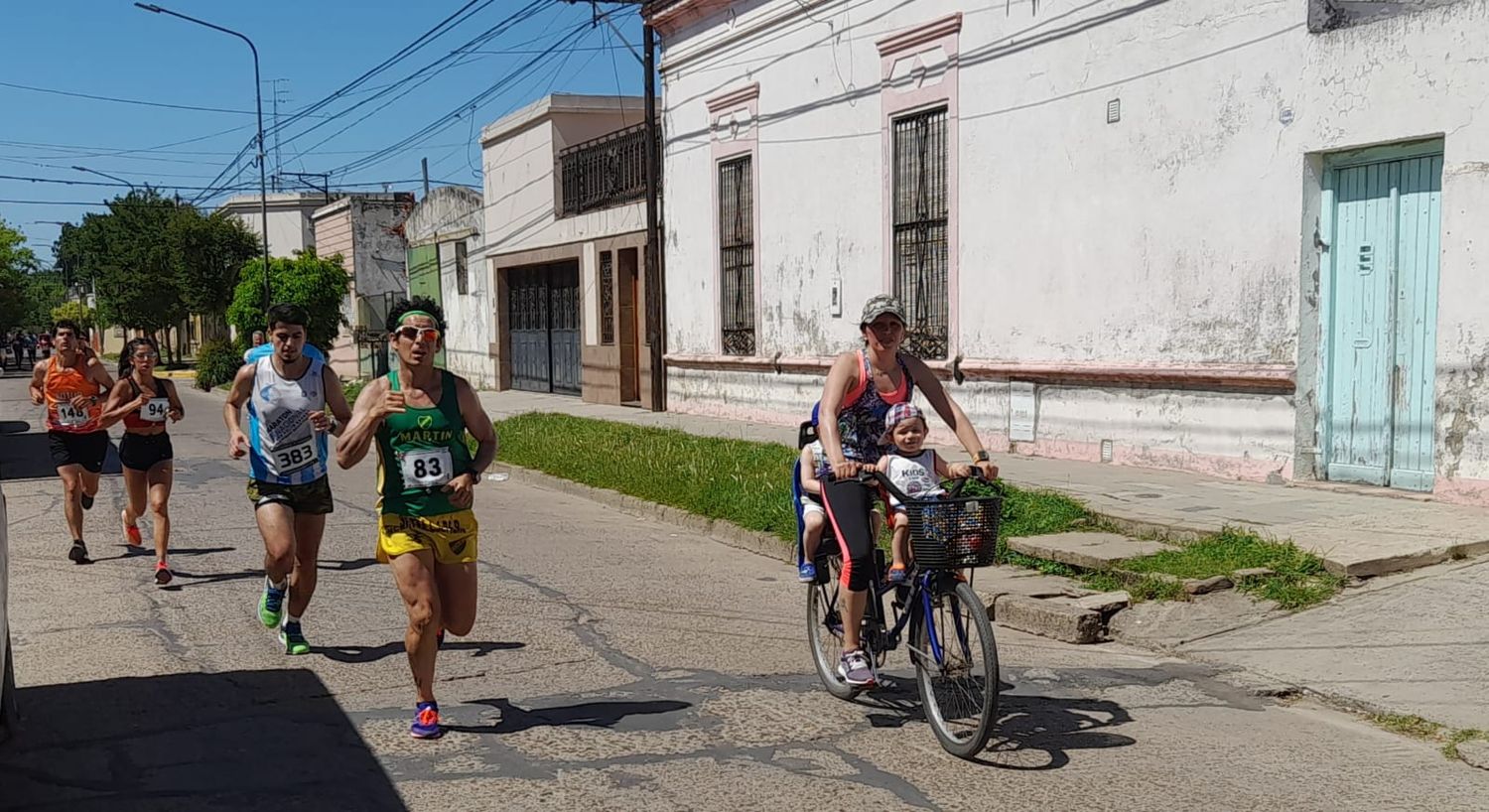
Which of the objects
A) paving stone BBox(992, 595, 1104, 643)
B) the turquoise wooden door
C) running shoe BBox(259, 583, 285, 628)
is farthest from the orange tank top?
the turquoise wooden door

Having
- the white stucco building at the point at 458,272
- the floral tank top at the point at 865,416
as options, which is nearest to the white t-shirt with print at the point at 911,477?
the floral tank top at the point at 865,416

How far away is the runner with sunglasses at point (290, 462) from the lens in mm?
6859

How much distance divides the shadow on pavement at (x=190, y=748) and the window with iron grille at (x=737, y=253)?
13802 mm

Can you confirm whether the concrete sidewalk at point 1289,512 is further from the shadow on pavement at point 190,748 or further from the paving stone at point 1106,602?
the shadow on pavement at point 190,748

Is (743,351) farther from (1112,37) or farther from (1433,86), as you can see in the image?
(1433,86)

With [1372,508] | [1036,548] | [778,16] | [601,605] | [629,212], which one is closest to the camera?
[601,605]

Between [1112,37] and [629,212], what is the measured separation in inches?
468


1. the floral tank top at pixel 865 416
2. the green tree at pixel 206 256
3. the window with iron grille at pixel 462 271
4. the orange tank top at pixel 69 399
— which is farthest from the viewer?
the green tree at pixel 206 256

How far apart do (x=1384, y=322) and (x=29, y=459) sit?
16.2 m

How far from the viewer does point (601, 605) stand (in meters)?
8.12

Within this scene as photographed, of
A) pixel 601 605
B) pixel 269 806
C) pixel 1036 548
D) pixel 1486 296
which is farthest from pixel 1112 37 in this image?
pixel 269 806

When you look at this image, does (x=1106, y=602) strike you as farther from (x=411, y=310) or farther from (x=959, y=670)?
(x=411, y=310)

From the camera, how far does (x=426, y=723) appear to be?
5398 mm

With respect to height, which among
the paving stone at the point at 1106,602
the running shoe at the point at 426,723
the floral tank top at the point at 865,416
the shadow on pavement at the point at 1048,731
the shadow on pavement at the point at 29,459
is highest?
the floral tank top at the point at 865,416
